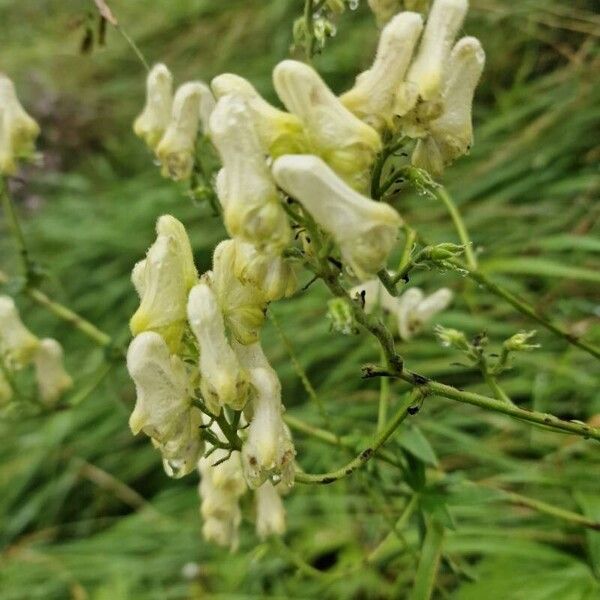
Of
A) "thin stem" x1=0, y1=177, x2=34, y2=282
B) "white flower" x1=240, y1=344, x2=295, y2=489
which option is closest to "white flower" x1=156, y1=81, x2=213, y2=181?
"thin stem" x1=0, y1=177, x2=34, y2=282

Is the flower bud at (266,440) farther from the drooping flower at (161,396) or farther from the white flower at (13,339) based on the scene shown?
the white flower at (13,339)

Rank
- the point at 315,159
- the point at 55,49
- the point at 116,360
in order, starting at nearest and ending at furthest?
the point at 315,159 < the point at 116,360 < the point at 55,49

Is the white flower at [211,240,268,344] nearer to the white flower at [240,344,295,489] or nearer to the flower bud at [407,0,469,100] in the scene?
the white flower at [240,344,295,489]

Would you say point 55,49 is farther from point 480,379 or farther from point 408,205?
point 480,379

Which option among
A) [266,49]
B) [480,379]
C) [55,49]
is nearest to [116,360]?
[480,379]

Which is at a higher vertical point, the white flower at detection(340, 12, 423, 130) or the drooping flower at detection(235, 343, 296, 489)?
the white flower at detection(340, 12, 423, 130)

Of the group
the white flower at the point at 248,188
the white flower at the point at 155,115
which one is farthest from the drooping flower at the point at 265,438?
the white flower at the point at 155,115
